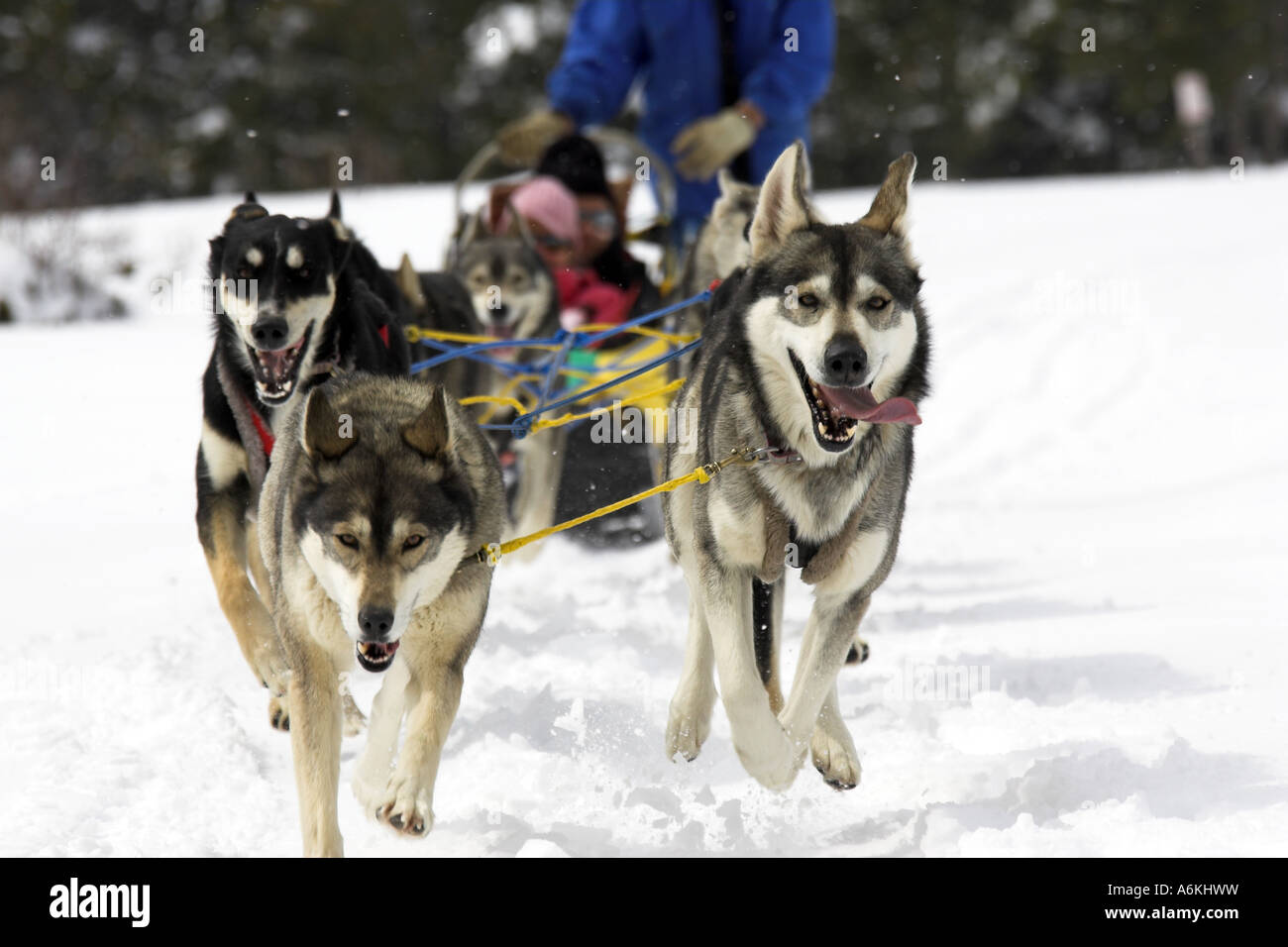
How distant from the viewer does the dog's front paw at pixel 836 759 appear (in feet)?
9.21

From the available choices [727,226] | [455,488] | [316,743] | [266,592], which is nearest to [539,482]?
[727,226]

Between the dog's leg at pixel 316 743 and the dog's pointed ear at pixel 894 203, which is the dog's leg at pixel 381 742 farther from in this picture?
the dog's pointed ear at pixel 894 203

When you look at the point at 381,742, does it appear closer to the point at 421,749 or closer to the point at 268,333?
the point at 421,749

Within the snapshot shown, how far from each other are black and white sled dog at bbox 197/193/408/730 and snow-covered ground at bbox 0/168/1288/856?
0.97 ft

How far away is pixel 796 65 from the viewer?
493cm

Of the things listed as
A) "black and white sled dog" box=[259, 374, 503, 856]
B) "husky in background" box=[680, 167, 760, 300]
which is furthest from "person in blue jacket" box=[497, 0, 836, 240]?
"black and white sled dog" box=[259, 374, 503, 856]

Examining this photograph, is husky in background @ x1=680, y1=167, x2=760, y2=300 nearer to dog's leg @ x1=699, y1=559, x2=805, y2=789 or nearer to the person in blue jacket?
the person in blue jacket

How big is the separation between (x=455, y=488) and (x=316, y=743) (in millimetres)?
482

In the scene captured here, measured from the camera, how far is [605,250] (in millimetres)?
5570

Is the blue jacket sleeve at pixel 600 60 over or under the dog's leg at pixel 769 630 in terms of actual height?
over

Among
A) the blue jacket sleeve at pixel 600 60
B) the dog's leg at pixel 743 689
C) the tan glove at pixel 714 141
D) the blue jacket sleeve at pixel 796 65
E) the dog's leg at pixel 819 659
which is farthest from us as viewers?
the blue jacket sleeve at pixel 600 60

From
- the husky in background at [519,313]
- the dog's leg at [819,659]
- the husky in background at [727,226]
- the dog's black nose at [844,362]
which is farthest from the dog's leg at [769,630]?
the husky in background at [519,313]

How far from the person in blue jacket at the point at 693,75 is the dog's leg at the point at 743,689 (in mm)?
2352

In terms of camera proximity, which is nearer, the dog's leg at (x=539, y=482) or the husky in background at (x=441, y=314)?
the husky in background at (x=441, y=314)
